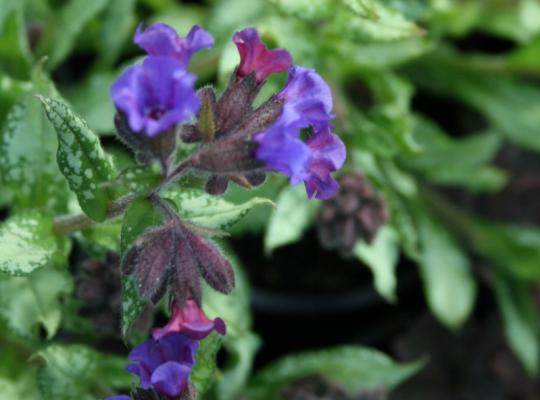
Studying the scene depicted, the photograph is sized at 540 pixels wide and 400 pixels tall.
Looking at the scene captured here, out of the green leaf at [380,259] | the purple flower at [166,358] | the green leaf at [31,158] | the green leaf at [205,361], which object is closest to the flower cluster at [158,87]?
the purple flower at [166,358]

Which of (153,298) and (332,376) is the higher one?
(153,298)

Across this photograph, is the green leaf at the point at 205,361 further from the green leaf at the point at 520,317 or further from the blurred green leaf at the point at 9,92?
the green leaf at the point at 520,317

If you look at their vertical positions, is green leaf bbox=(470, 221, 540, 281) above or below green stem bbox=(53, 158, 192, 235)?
below

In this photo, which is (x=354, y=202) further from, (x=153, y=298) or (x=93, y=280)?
(x=153, y=298)

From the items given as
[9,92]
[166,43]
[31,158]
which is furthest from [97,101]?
[166,43]

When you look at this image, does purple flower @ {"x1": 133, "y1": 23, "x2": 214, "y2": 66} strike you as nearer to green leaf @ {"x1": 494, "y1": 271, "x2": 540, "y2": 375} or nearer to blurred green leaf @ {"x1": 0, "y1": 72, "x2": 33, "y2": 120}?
blurred green leaf @ {"x1": 0, "y1": 72, "x2": 33, "y2": 120}

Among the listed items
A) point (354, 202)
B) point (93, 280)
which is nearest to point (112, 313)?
point (93, 280)

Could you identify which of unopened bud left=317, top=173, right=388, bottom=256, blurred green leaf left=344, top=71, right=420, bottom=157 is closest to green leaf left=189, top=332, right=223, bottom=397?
unopened bud left=317, top=173, right=388, bottom=256
